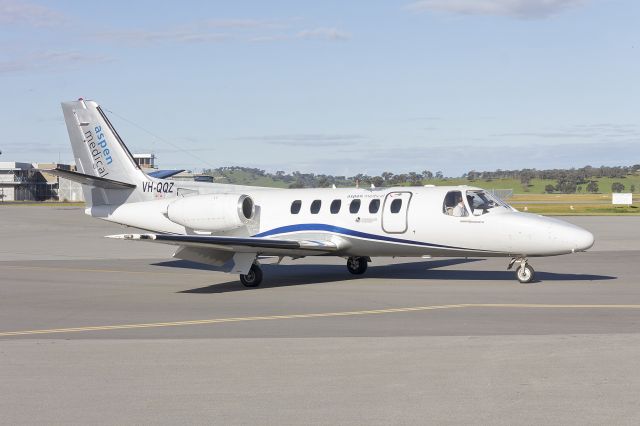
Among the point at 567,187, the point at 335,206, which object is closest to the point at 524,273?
the point at 335,206

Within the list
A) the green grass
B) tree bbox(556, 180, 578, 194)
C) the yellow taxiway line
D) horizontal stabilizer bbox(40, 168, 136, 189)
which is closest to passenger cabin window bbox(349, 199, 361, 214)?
the yellow taxiway line

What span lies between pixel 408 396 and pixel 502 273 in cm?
1538

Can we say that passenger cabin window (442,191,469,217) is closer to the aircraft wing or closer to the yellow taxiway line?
the aircraft wing

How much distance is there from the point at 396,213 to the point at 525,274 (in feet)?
11.8

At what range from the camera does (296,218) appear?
23.0 m

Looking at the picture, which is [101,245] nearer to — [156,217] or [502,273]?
[156,217]

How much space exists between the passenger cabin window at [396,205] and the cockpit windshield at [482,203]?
1.82m

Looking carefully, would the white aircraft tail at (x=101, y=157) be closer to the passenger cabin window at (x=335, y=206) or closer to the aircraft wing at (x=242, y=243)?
the aircraft wing at (x=242, y=243)

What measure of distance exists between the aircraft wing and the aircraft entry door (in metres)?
1.50

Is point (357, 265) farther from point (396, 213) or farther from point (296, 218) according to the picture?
point (396, 213)

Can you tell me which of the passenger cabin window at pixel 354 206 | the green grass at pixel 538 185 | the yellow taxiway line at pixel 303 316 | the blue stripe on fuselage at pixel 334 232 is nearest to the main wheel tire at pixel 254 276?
the blue stripe on fuselage at pixel 334 232

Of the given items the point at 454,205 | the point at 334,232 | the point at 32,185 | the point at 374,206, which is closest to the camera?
the point at 454,205

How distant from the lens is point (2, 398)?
8875mm

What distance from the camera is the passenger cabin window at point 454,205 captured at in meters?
20.8
